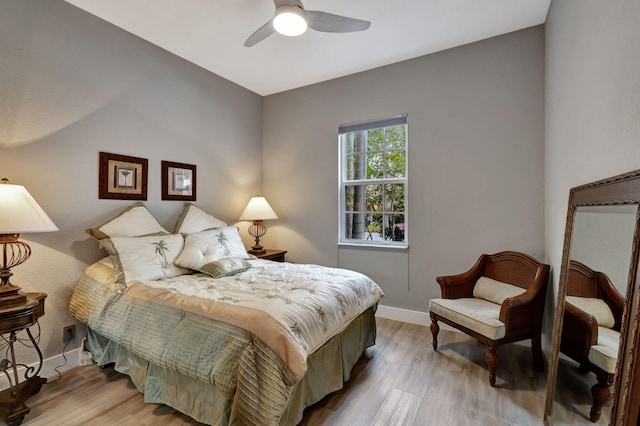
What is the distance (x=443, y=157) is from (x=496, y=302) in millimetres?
1495

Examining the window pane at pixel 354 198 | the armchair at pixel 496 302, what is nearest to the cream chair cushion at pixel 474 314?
the armchair at pixel 496 302

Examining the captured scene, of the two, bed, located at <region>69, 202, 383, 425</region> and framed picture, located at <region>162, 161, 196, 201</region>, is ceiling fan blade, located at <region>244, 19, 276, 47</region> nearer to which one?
framed picture, located at <region>162, 161, 196, 201</region>

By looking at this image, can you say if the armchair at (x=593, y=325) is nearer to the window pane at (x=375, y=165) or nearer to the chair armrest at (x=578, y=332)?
the chair armrest at (x=578, y=332)

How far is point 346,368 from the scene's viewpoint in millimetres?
2131

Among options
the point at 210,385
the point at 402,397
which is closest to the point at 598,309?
the point at 402,397

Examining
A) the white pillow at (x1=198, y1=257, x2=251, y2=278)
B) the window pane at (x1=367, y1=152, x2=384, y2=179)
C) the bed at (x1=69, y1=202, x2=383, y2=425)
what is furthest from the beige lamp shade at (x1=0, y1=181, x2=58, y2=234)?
the window pane at (x1=367, y1=152, x2=384, y2=179)

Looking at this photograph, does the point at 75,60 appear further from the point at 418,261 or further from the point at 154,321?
the point at 418,261

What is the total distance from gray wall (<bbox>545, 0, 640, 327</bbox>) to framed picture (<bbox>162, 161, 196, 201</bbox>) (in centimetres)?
343

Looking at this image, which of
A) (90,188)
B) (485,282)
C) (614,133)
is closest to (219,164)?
(90,188)

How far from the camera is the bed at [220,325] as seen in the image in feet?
4.83

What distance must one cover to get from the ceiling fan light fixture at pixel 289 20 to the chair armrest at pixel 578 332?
2.42m

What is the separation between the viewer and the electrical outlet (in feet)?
7.75

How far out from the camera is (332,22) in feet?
7.03

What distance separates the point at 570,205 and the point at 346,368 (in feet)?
5.90
